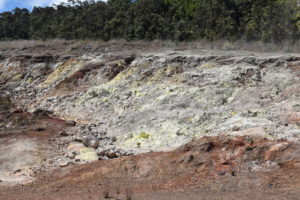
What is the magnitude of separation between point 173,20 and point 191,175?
20888mm

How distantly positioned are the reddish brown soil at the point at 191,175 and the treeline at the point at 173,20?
Answer: 42.1 ft

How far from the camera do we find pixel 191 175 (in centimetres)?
757

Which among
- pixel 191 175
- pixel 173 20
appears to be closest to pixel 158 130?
pixel 191 175

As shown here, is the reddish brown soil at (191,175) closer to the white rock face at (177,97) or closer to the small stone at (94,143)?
the white rock face at (177,97)

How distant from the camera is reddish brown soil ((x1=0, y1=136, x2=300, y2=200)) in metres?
6.60

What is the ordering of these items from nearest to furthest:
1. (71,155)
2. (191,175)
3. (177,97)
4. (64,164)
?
(191,175) → (64,164) → (71,155) → (177,97)

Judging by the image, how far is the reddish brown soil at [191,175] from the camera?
260 inches

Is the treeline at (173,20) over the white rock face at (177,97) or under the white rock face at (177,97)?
over

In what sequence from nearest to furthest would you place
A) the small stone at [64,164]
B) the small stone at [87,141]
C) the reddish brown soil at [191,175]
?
the reddish brown soil at [191,175] < the small stone at [64,164] < the small stone at [87,141]

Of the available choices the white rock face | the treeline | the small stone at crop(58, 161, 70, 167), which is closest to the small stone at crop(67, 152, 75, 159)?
the small stone at crop(58, 161, 70, 167)

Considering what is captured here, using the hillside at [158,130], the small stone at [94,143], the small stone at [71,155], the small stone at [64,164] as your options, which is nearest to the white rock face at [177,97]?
the hillside at [158,130]

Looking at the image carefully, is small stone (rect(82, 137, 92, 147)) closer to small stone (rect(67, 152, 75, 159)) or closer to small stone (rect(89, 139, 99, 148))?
small stone (rect(89, 139, 99, 148))

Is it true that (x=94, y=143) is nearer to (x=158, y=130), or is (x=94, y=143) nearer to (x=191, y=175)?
(x=158, y=130)

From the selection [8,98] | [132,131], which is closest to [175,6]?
[8,98]
